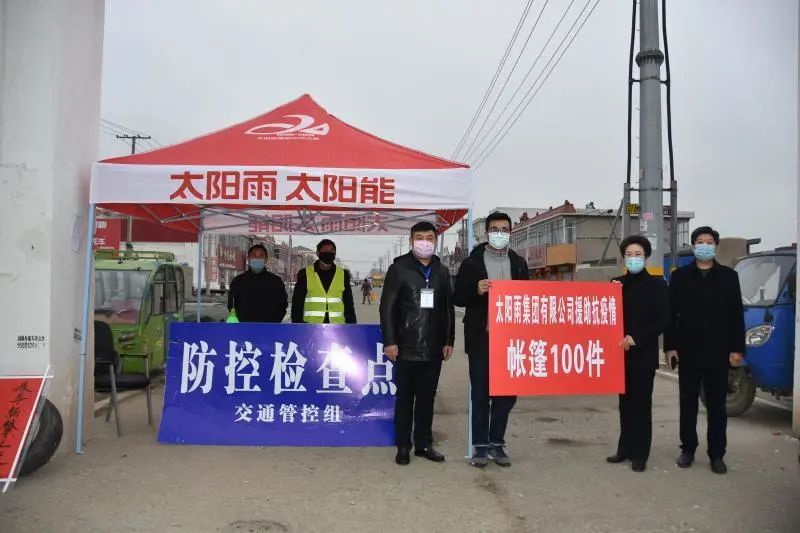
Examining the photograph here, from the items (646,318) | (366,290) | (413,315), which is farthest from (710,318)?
(366,290)

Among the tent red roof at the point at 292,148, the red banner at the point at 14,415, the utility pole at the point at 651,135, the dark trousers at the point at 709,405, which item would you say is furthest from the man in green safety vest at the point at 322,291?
the utility pole at the point at 651,135

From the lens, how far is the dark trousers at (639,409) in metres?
5.00

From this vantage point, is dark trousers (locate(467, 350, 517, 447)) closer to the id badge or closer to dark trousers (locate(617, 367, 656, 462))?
the id badge

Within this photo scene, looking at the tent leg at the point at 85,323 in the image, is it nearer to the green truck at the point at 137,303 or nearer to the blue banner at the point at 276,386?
the blue banner at the point at 276,386

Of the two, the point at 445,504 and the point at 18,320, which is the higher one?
the point at 18,320

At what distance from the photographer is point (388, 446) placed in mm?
5602

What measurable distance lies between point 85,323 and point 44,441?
1.10m

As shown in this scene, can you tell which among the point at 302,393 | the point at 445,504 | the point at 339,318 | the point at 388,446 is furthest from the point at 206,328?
the point at 445,504

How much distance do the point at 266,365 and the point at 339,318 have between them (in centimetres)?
117

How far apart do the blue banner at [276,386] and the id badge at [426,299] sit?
2.83ft

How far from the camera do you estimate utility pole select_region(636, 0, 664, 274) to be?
9.13 meters

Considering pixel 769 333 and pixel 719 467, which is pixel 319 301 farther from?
pixel 769 333

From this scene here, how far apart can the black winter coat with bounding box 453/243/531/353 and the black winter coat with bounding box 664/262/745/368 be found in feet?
4.44

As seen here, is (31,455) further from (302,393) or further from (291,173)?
(291,173)
